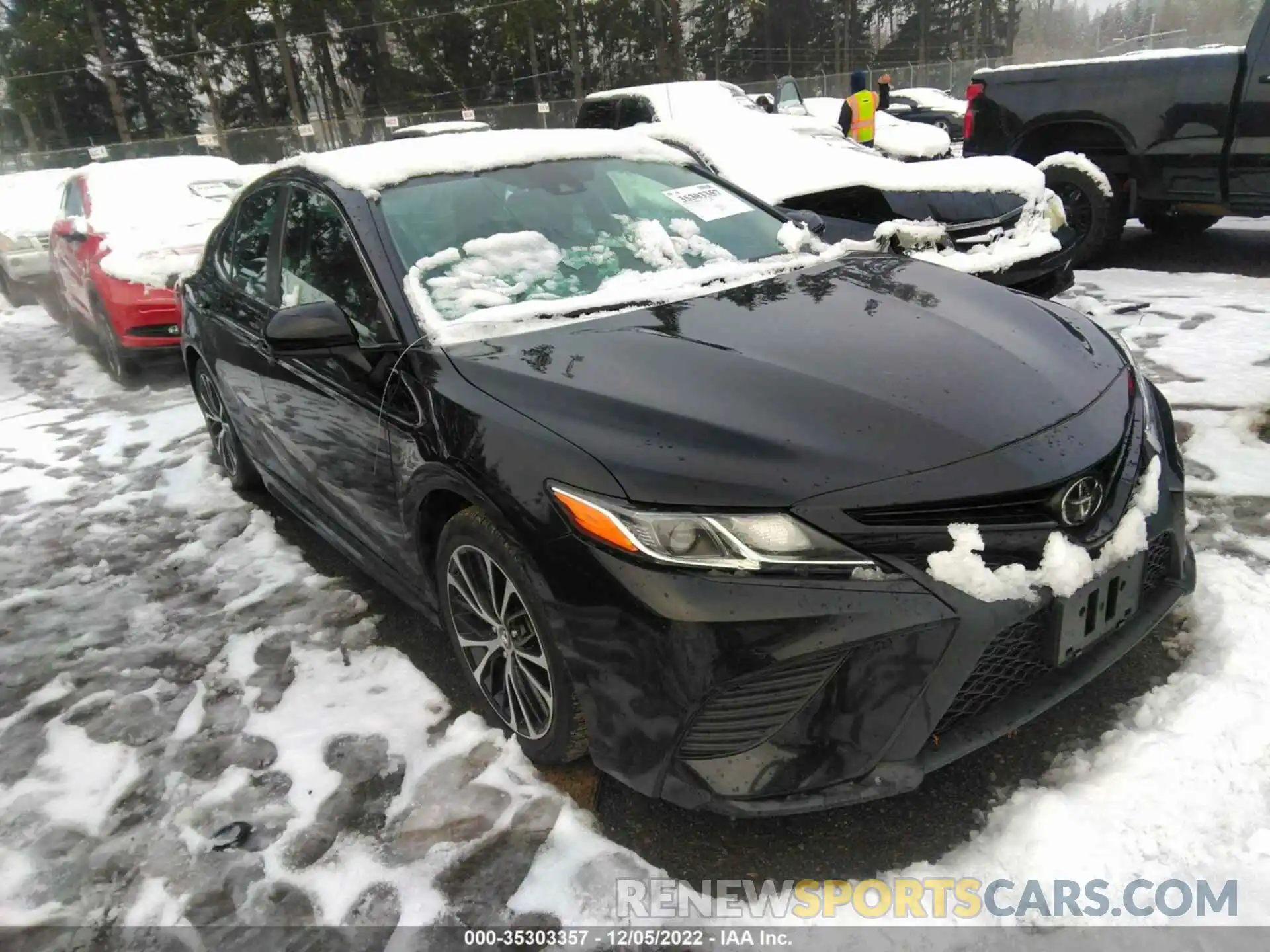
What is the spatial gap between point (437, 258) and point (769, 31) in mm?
53966

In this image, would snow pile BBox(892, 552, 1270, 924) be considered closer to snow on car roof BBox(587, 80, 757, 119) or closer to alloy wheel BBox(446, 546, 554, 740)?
alloy wheel BBox(446, 546, 554, 740)

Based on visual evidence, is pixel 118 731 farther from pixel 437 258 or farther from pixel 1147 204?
pixel 1147 204

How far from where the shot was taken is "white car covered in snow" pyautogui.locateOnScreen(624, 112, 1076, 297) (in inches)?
192

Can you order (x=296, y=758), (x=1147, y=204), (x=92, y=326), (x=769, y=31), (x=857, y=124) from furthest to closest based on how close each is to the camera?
(x=769, y=31) < (x=857, y=124) < (x=92, y=326) < (x=1147, y=204) < (x=296, y=758)

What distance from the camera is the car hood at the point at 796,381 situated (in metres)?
1.85

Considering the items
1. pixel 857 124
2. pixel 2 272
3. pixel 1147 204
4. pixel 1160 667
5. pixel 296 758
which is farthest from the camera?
pixel 2 272

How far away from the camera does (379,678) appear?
9.61 ft

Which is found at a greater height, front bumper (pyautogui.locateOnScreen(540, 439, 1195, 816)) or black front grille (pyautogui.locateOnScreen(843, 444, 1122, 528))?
black front grille (pyautogui.locateOnScreen(843, 444, 1122, 528))

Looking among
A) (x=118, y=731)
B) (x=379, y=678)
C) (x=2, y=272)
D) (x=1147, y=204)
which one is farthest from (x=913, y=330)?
(x=2, y=272)

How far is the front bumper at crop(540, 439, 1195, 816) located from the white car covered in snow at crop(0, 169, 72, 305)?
11213 millimetres

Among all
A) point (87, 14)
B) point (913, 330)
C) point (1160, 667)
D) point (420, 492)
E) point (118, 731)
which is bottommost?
point (118, 731)

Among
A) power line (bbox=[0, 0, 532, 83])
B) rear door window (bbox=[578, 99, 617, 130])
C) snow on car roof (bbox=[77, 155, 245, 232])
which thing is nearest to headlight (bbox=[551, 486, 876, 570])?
snow on car roof (bbox=[77, 155, 245, 232])

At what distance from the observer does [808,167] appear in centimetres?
615

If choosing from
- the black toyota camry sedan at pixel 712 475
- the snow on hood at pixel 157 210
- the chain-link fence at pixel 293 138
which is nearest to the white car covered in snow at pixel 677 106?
the snow on hood at pixel 157 210
